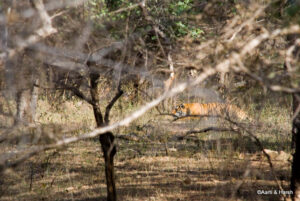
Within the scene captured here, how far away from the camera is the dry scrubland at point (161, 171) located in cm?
594

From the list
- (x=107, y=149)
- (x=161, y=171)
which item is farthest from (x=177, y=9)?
(x=161, y=171)

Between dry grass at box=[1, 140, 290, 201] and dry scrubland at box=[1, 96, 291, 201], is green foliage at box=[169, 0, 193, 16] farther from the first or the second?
dry grass at box=[1, 140, 290, 201]

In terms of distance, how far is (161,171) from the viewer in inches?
284

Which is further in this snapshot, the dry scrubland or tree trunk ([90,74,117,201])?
the dry scrubland

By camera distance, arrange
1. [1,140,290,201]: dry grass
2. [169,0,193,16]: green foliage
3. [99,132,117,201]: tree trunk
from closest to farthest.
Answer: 1. [99,132,117,201]: tree trunk
2. [1,140,290,201]: dry grass
3. [169,0,193,16]: green foliage

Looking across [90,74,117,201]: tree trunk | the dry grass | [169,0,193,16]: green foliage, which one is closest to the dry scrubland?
the dry grass

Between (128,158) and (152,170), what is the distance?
106cm

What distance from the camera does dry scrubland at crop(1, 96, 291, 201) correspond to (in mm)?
5941

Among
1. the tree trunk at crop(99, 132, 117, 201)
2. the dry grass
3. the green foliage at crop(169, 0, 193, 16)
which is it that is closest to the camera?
the tree trunk at crop(99, 132, 117, 201)

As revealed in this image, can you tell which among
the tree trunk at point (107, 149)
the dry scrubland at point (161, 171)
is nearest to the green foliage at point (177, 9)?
the dry scrubland at point (161, 171)

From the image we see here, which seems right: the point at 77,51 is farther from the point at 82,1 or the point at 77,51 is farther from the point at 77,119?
the point at 77,119

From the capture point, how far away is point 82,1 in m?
5.29

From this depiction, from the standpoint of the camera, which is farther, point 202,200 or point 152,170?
point 152,170

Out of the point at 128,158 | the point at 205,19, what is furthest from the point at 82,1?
the point at 128,158
